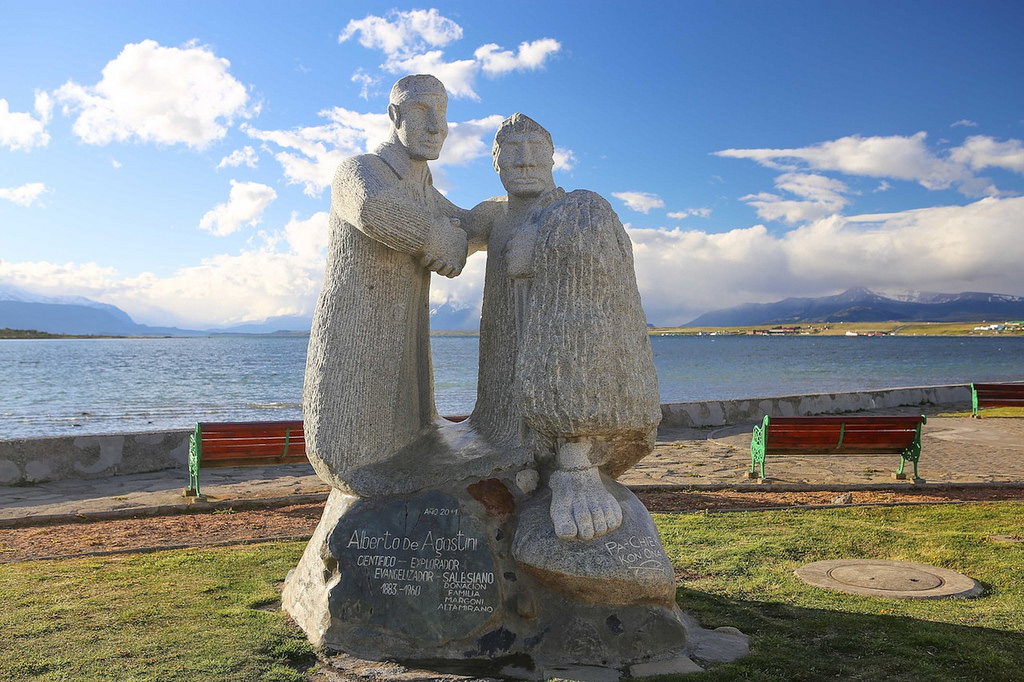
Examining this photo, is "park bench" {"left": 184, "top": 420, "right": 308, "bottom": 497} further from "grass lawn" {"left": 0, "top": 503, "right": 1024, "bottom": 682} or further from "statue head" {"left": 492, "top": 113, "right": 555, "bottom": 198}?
"statue head" {"left": 492, "top": 113, "right": 555, "bottom": 198}

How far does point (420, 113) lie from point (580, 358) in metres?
1.82

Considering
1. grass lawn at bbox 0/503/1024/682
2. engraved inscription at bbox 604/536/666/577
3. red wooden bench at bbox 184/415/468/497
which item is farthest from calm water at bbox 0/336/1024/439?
engraved inscription at bbox 604/536/666/577

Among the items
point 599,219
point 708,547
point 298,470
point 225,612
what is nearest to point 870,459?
point 708,547

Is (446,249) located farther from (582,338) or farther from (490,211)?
(582,338)

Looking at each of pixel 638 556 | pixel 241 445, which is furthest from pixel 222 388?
pixel 638 556

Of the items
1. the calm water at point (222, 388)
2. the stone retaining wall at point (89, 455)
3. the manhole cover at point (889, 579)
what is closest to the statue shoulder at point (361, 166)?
the manhole cover at point (889, 579)

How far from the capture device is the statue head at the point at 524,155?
15.2ft

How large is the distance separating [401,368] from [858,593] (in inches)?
125

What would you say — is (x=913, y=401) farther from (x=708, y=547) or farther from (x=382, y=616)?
(x=382, y=616)

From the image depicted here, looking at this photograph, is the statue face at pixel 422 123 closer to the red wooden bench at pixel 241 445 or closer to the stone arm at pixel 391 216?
the stone arm at pixel 391 216

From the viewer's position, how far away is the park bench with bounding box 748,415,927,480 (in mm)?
9062

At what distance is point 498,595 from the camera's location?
4098 millimetres

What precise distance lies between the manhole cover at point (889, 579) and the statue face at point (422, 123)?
147 inches

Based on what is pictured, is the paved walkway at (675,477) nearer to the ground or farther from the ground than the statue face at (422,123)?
nearer to the ground
